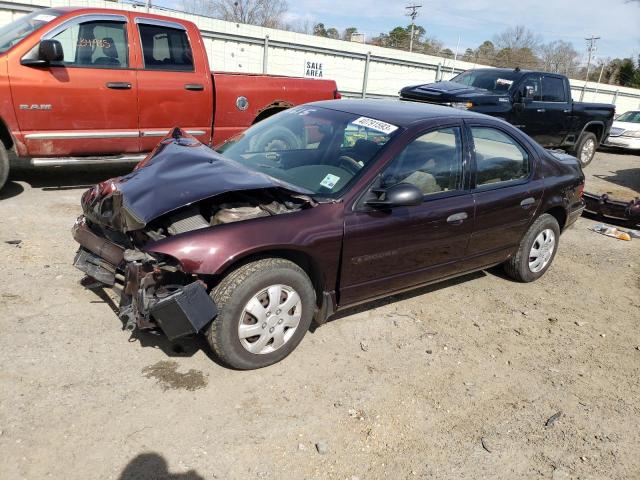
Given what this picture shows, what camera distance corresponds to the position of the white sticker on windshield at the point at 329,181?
11.8 ft

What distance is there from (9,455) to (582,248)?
6.29 m

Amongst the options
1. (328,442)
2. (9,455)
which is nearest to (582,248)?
(328,442)

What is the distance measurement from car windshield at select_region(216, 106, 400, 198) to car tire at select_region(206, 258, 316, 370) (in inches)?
26.1

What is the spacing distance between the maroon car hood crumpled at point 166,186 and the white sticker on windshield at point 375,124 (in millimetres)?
847

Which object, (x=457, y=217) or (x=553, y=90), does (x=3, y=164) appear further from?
(x=553, y=90)

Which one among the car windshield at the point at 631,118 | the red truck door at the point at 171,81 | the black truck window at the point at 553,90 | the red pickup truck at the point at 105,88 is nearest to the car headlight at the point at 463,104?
the black truck window at the point at 553,90

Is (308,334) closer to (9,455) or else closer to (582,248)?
(9,455)

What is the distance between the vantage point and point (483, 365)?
12.3ft

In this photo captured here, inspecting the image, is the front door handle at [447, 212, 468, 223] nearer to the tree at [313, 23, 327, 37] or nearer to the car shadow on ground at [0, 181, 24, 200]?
the car shadow on ground at [0, 181, 24, 200]

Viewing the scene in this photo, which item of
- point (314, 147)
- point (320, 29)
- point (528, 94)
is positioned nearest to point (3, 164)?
point (314, 147)

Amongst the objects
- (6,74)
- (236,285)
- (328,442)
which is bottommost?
(328,442)

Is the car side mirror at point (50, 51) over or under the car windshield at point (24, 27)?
under

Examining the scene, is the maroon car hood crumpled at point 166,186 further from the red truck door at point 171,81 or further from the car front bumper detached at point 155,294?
the red truck door at point 171,81

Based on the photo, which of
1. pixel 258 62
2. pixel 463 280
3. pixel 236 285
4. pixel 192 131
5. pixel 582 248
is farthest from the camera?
pixel 258 62
